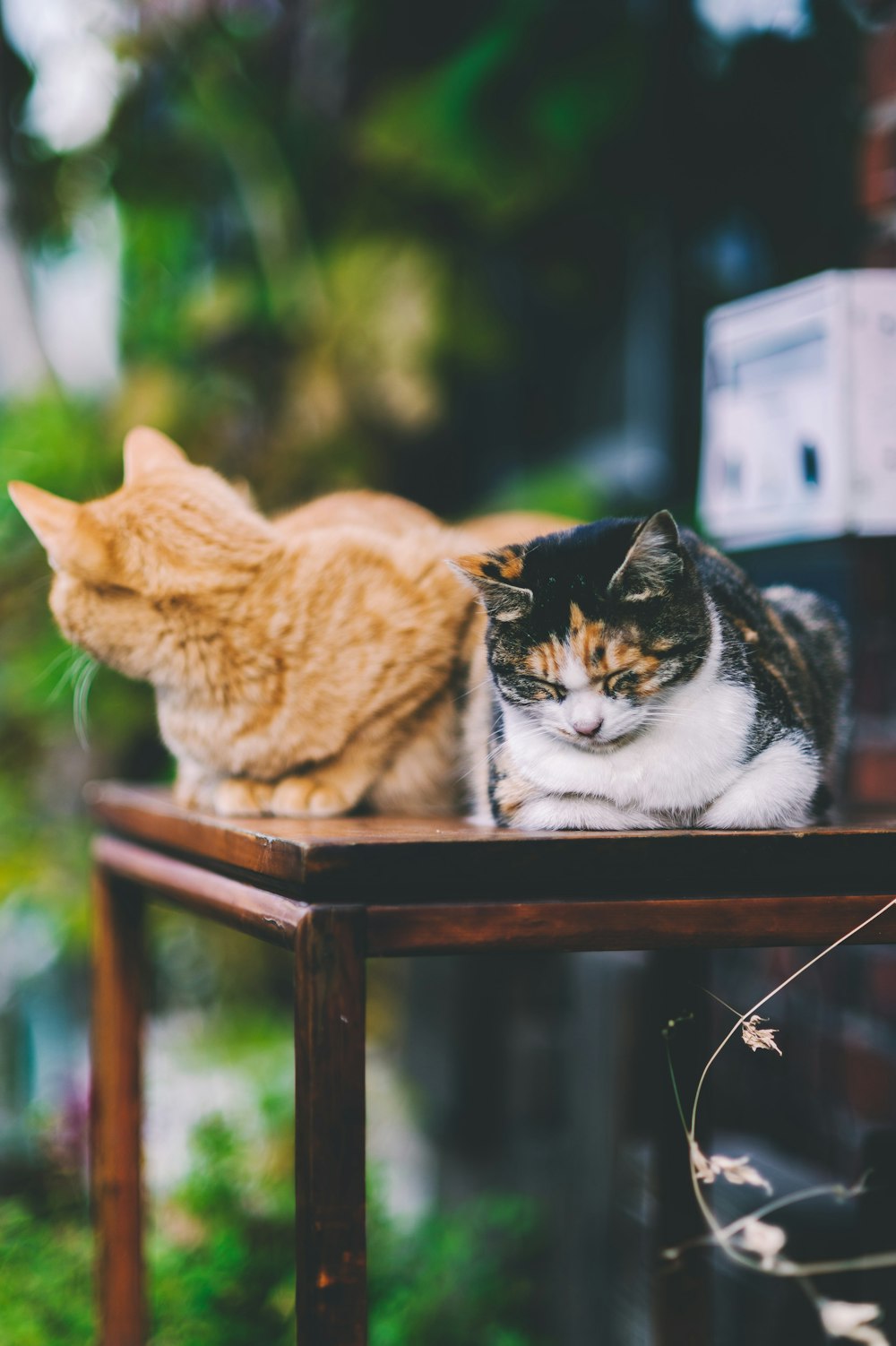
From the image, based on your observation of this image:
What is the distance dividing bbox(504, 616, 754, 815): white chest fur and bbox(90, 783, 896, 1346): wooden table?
0.09 metres

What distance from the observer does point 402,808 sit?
3.86 ft

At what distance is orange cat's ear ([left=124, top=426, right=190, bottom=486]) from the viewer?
3.97 ft

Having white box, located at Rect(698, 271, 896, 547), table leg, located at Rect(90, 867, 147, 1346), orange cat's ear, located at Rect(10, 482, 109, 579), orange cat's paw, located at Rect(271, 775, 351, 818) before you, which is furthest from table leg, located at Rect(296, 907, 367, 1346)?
white box, located at Rect(698, 271, 896, 547)

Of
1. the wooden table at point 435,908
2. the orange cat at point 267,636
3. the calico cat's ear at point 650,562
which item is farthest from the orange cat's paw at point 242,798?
the calico cat's ear at point 650,562

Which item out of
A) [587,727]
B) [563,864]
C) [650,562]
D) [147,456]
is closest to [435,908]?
[563,864]

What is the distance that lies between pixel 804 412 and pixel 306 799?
713 millimetres

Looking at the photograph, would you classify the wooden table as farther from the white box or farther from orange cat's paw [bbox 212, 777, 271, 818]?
the white box

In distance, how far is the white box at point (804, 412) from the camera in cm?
121

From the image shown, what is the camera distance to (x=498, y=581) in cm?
91

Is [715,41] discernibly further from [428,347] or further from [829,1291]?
[829,1291]

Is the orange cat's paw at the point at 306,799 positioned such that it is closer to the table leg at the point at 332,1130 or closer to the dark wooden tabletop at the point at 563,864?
the dark wooden tabletop at the point at 563,864

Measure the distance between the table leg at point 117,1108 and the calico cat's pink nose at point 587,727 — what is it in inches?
27.4

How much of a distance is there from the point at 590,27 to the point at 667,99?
19cm

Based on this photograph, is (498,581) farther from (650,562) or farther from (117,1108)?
(117,1108)
